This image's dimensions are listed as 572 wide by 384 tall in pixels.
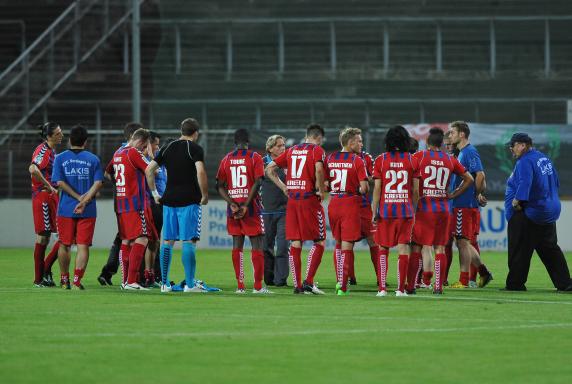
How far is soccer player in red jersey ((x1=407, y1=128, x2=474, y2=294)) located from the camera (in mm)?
14820

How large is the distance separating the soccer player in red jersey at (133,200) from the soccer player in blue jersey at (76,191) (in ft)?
0.99

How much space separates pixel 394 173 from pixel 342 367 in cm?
607

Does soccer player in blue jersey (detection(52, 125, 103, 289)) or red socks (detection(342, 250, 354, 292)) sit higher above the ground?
soccer player in blue jersey (detection(52, 125, 103, 289))

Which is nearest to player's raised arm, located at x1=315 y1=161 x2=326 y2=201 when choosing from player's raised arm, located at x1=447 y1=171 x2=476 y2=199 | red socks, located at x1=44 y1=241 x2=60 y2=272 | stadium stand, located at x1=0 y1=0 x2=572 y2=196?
player's raised arm, located at x1=447 y1=171 x2=476 y2=199

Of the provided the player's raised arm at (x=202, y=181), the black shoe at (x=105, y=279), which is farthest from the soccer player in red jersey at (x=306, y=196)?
the black shoe at (x=105, y=279)

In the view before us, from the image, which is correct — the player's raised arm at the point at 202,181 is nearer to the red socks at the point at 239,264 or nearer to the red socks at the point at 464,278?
the red socks at the point at 239,264

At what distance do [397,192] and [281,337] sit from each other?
4.52 m

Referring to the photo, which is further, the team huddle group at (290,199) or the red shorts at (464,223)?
the red shorts at (464,223)

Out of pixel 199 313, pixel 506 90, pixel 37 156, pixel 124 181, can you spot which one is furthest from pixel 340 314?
pixel 506 90

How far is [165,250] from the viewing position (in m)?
15.1

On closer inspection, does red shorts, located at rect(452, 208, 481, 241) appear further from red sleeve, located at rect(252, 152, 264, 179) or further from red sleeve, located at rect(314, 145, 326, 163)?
red sleeve, located at rect(252, 152, 264, 179)

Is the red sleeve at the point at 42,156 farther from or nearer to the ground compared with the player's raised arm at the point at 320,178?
farther from the ground

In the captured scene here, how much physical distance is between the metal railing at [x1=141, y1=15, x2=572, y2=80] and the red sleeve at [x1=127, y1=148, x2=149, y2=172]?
17.6m

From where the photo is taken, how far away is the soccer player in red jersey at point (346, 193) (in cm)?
1491
